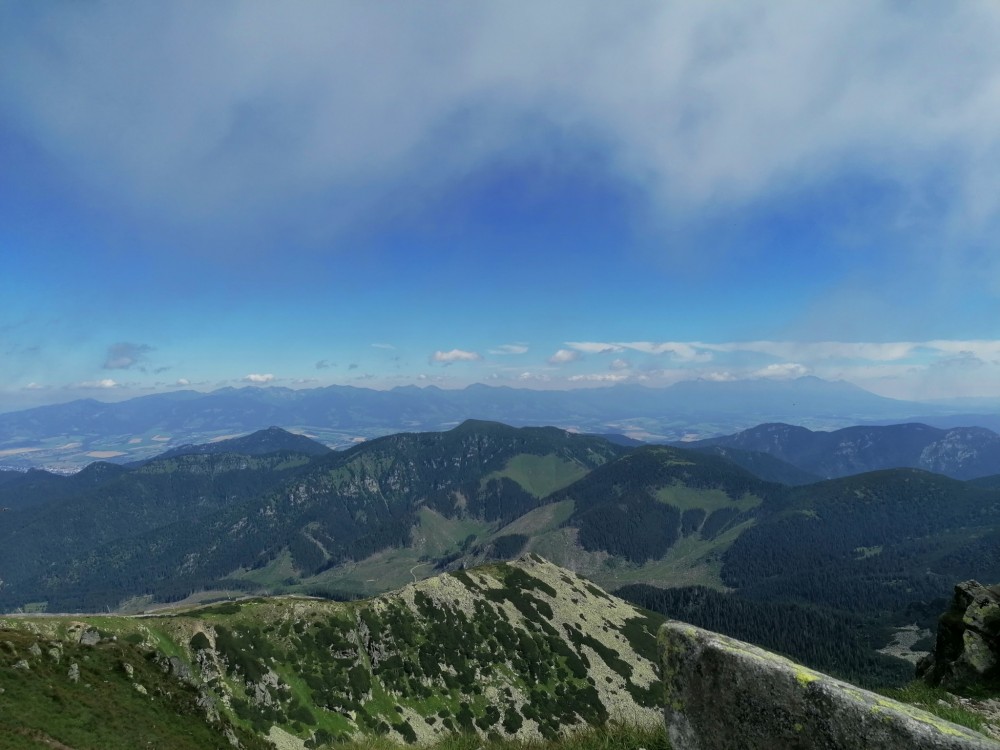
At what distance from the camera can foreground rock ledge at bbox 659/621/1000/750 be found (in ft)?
24.2

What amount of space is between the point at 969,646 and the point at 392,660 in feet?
343

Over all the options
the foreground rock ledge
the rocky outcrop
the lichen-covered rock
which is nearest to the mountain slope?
the lichen-covered rock

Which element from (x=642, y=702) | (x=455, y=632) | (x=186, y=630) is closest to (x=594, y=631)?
(x=642, y=702)

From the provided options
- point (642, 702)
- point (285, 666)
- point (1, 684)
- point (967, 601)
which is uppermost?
point (967, 601)

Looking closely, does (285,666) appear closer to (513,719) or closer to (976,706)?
(513,719)

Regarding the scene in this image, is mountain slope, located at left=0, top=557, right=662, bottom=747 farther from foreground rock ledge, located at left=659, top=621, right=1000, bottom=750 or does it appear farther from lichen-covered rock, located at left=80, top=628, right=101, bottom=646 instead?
foreground rock ledge, located at left=659, top=621, right=1000, bottom=750

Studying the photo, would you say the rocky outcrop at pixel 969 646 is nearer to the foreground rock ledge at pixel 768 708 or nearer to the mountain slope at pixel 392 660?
the foreground rock ledge at pixel 768 708

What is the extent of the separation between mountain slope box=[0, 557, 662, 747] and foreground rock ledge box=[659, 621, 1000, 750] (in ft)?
142

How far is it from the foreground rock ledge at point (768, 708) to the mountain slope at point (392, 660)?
4336 centimetres

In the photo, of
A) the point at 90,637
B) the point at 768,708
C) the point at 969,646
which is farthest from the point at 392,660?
the point at 768,708

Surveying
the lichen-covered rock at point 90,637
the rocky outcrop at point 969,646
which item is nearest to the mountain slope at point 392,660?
the lichen-covered rock at point 90,637

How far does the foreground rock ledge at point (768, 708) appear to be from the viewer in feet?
24.2

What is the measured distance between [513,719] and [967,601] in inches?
3724

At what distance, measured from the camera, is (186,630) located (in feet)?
268
